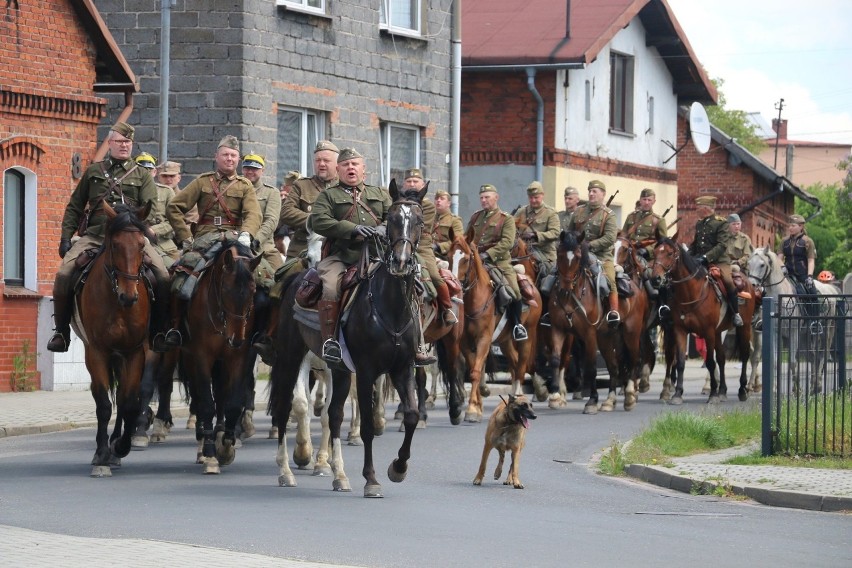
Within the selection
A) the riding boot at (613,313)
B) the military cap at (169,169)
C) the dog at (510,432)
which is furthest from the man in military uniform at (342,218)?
the riding boot at (613,313)

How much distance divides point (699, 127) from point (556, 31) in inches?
201

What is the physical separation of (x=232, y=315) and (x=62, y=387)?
10.8 metres

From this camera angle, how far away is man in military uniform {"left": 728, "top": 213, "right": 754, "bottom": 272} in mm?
25391

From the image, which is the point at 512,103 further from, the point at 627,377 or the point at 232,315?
the point at 232,315

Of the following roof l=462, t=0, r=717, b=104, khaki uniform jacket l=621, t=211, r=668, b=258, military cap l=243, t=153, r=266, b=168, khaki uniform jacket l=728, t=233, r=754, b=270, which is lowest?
khaki uniform jacket l=728, t=233, r=754, b=270

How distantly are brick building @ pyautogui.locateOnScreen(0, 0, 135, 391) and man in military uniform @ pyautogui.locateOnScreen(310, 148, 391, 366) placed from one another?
1115cm

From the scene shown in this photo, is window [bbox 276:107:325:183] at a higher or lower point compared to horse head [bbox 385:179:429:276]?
higher

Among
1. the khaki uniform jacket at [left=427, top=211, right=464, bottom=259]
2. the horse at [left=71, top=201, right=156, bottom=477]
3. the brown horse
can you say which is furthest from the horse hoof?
the khaki uniform jacket at [left=427, top=211, right=464, bottom=259]

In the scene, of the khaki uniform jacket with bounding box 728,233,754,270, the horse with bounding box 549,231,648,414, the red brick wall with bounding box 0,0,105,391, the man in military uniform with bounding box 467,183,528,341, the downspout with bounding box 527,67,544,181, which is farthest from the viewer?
the downspout with bounding box 527,67,544,181

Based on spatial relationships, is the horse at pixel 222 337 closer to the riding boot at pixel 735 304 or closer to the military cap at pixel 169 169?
the military cap at pixel 169 169

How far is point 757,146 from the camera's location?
98.2 meters

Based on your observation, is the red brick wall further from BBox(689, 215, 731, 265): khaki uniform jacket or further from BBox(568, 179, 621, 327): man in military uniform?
BBox(689, 215, 731, 265): khaki uniform jacket

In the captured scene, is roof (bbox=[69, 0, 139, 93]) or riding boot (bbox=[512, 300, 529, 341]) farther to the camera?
roof (bbox=[69, 0, 139, 93])

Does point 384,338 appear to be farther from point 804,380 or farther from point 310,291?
point 804,380
